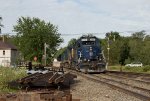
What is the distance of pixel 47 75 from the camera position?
53.9ft

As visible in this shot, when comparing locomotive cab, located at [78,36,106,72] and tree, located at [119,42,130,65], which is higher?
tree, located at [119,42,130,65]

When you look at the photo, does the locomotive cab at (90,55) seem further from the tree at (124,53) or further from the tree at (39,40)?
the tree at (124,53)

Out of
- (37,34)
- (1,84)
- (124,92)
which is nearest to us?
(124,92)

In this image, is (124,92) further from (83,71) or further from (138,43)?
(138,43)

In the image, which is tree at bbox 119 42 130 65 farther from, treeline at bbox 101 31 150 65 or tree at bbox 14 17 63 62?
tree at bbox 14 17 63 62

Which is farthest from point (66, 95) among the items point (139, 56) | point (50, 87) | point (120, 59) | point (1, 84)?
point (139, 56)

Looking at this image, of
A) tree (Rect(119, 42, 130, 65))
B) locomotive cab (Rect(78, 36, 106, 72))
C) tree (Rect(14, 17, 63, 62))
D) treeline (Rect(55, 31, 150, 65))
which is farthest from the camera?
tree (Rect(119, 42, 130, 65))

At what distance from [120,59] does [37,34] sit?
24.2 m

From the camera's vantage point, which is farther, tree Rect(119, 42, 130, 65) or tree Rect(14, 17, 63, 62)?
tree Rect(119, 42, 130, 65)

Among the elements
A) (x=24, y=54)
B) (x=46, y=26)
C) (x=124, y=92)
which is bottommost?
(x=124, y=92)

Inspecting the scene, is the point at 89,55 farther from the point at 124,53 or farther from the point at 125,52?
the point at 125,52

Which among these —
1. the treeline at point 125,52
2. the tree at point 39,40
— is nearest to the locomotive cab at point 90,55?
the tree at point 39,40

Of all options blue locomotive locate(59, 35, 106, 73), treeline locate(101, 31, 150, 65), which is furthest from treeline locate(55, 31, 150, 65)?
blue locomotive locate(59, 35, 106, 73)

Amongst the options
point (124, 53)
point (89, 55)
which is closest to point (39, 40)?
point (124, 53)
